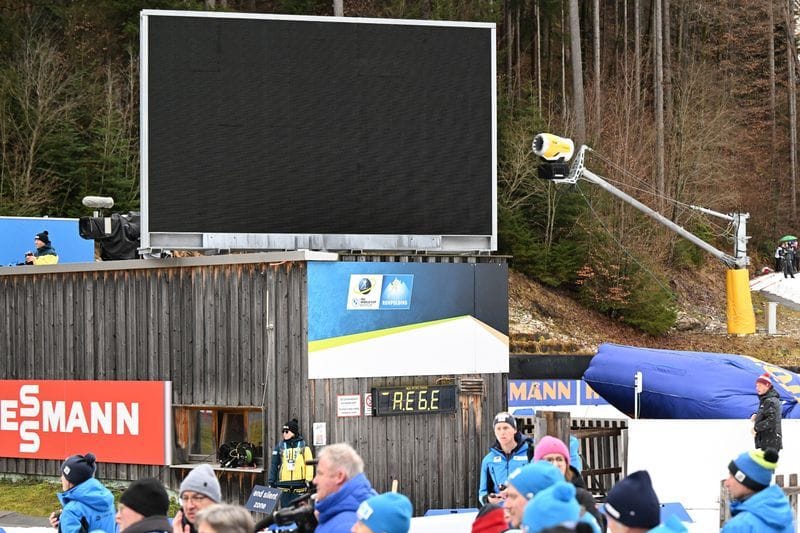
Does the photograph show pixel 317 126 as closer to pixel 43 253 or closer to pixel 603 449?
pixel 43 253

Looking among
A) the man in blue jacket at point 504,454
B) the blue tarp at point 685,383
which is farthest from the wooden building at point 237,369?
Answer: the man in blue jacket at point 504,454

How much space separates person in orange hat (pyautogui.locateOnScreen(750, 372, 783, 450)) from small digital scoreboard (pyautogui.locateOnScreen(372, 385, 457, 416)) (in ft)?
14.1

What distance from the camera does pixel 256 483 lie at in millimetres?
16312

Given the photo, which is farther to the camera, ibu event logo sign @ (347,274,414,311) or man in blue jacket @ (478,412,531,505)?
ibu event logo sign @ (347,274,414,311)

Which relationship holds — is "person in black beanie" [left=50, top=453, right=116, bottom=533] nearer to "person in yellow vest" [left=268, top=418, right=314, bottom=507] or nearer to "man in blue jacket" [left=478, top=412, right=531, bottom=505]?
"man in blue jacket" [left=478, top=412, right=531, bottom=505]

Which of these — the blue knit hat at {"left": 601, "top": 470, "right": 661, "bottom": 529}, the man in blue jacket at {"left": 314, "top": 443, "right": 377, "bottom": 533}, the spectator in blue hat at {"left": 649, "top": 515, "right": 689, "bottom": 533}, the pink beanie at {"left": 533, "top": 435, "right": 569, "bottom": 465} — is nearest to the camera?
the spectator in blue hat at {"left": 649, "top": 515, "right": 689, "bottom": 533}

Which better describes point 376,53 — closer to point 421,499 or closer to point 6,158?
point 421,499

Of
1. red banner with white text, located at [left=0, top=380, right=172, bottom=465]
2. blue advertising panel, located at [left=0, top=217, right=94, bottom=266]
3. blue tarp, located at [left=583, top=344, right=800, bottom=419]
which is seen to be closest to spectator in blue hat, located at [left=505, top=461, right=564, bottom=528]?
red banner with white text, located at [left=0, top=380, right=172, bottom=465]

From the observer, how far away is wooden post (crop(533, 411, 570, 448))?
44.1 ft

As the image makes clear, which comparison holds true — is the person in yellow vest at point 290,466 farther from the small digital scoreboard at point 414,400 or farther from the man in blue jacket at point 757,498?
the man in blue jacket at point 757,498

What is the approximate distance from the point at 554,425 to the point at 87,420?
7939mm

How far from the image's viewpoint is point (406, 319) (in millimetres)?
17141

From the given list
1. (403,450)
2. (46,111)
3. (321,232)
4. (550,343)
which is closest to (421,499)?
(403,450)

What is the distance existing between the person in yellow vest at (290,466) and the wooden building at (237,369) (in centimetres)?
59
